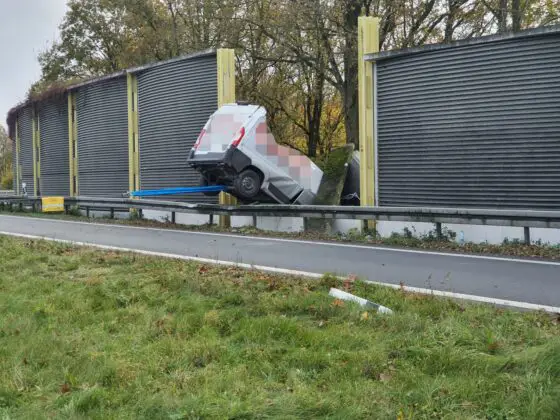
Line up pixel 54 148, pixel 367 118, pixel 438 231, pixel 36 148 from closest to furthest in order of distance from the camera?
pixel 438 231 < pixel 367 118 < pixel 54 148 < pixel 36 148

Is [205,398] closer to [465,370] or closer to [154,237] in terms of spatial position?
[465,370]

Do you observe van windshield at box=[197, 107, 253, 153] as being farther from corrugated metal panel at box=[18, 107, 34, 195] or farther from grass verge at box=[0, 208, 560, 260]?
corrugated metal panel at box=[18, 107, 34, 195]

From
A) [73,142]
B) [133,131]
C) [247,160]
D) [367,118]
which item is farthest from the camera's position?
[73,142]

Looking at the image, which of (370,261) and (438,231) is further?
(438,231)

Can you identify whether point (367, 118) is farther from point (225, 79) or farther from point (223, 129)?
point (225, 79)

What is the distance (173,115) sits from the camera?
16812 mm

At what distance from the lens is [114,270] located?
7371 millimetres

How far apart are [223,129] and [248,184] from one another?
1373 mm

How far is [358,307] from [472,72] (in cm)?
806

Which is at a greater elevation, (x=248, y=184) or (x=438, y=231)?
(x=248, y=184)

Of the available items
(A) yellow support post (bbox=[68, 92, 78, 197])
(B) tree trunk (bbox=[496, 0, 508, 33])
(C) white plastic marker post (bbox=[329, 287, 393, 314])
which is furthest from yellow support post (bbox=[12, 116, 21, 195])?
(C) white plastic marker post (bbox=[329, 287, 393, 314])

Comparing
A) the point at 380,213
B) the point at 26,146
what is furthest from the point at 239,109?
the point at 26,146

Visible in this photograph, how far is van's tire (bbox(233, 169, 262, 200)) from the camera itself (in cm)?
1302

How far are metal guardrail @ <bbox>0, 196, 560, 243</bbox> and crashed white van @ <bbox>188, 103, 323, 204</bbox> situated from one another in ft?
1.90
